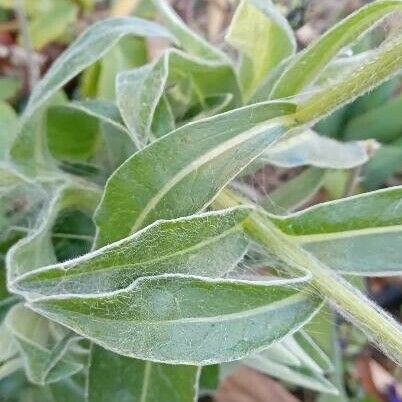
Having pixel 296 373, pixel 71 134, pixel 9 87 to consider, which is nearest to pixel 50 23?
pixel 9 87

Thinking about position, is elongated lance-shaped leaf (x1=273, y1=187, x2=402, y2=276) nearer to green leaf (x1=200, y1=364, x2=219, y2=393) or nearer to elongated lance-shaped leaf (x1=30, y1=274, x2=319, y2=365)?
elongated lance-shaped leaf (x1=30, y1=274, x2=319, y2=365)

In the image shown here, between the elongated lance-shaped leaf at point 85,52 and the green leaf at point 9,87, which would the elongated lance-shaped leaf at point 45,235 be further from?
the green leaf at point 9,87

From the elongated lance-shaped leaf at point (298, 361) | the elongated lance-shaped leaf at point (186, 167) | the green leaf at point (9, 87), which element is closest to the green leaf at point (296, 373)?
the elongated lance-shaped leaf at point (298, 361)

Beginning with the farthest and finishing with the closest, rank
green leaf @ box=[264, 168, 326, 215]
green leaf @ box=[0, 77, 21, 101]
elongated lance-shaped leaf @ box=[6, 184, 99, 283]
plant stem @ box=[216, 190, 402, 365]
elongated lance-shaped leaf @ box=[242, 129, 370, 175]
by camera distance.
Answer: green leaf @ box=[0, 77, 21, 101] < green leaf @ box=[264, 168, 326, 215] < elongated lance-shaped leaf @ box=[242, 129, 370, 175] < elongated lance-shaped leaf @ box=[6, 184, 99, 283] < plant stem @ box=[216, 190, 402, 365]

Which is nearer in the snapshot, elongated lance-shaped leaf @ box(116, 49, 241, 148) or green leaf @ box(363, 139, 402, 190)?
elongated lance-shaped leaf @ box(116, 49, 241, 148)

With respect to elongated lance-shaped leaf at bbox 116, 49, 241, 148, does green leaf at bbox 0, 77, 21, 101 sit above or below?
below

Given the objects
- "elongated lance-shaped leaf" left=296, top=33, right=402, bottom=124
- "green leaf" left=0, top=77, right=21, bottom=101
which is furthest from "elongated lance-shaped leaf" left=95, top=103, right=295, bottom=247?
"green leaf" left=0, top=77, right=21, bottom=101
